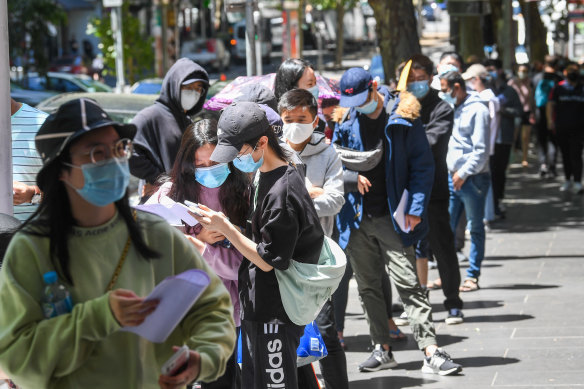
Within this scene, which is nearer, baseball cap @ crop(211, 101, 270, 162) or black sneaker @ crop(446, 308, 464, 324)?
baseball cap @ crop(211, 101, 270, 162)

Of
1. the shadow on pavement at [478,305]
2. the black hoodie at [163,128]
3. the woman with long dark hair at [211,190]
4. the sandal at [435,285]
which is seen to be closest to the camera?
the woman with long dark hair at [211,190]

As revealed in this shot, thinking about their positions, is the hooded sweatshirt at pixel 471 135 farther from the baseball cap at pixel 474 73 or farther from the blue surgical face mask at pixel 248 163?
the blue surgical face mask at pixel 248 163

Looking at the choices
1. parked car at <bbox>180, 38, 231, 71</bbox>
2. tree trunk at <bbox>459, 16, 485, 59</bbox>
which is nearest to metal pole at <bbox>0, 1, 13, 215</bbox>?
tree trunk at <bbox>459, 16, 485, 59</bbox>

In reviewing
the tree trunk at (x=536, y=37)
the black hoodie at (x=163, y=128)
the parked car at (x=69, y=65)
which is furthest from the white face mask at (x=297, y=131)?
the parked car at (x=69, y=65)

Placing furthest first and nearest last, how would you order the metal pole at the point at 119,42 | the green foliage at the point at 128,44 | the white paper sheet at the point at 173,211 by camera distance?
the green foliage at the point at 128,44, the metal pole at the point at 119,42, the white paper sheet at the point at 173,211

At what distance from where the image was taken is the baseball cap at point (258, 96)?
654cm

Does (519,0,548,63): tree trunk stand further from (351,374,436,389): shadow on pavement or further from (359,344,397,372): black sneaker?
(351,374,436,389): shadow on pavement

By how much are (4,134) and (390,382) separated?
3.36 m

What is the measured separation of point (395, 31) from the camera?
15680 millimetres

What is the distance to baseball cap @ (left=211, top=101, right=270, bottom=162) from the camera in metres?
4.98

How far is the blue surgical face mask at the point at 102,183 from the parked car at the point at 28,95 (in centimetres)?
2216

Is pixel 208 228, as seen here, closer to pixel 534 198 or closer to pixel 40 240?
pixel 40 240

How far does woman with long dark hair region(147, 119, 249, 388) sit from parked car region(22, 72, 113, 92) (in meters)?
22.5

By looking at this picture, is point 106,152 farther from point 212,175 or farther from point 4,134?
point 212,175
